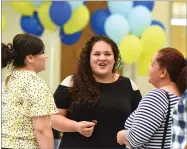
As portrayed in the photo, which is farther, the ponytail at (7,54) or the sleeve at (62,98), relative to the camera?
the sleeve at (62,98)

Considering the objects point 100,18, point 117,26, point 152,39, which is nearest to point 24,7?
point 100,18

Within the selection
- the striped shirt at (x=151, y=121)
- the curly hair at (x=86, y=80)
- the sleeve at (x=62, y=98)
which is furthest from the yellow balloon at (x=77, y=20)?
the striped shirt at (x=151, y=121)

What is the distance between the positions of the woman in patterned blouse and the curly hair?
28 cm

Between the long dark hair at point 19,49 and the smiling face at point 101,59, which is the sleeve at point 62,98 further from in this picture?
the long dark hair at point 19,49

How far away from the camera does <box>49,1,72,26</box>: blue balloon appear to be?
3088 mm

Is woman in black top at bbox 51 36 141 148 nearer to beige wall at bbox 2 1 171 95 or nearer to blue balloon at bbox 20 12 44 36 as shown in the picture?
blue balloon at bbox 20 12 44 36

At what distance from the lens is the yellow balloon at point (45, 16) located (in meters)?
3.14

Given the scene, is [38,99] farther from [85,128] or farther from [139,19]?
[139,19]

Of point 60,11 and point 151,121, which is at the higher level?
point 60,11

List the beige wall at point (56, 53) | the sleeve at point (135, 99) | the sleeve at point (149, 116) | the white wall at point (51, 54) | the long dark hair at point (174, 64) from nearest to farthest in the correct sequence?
the sleeve at point (149, 116) < the long dark hair at point (174, 64) < the sleeve at point (135, 99) < the white wall at point (51, 54) < the beige wall at point (56, 53)

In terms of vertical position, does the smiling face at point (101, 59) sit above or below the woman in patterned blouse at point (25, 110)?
above

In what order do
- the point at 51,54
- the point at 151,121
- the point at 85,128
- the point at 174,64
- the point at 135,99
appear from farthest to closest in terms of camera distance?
the point at 51,54 < the point at 135,99 < the point at 85,128 < the point at 174,64 < the point at 151,121

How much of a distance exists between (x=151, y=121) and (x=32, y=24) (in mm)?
1967

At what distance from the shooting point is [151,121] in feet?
4.82
